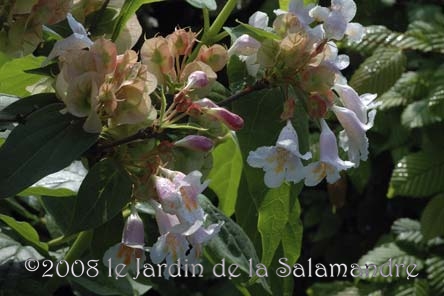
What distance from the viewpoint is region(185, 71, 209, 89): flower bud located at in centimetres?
64

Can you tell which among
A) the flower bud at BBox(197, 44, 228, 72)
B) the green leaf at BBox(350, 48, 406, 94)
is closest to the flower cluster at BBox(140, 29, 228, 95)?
the flower bud at BBox(197, 44, 228, 72)

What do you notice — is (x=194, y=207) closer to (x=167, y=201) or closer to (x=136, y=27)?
(x=167, y=201)

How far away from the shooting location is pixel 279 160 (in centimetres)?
65

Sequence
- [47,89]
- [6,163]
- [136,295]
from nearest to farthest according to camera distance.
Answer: [6,163], [47,89], [136,295]

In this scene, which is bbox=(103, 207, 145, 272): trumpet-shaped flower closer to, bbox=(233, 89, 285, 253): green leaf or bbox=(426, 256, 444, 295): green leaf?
bbox=(233, 89, 285, 253): green leaf

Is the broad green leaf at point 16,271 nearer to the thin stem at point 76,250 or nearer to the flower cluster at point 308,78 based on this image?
the thin stem at point 76,250

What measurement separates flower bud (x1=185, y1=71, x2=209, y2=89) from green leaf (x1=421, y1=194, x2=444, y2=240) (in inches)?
36.4

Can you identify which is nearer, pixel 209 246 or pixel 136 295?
pixel 209 246

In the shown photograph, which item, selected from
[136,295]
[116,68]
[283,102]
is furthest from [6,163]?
[136,295]

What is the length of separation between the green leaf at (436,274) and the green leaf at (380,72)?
0.29 m

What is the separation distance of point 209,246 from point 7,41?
248 mm

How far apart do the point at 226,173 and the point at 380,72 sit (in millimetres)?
663

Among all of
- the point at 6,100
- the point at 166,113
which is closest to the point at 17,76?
the point at 6,100

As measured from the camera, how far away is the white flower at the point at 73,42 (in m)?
0.62
